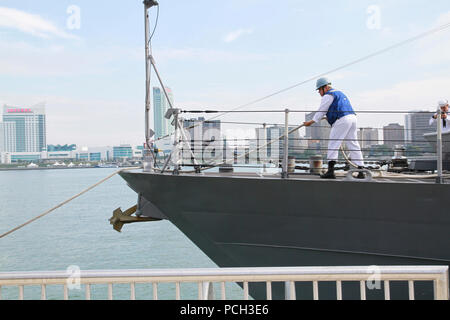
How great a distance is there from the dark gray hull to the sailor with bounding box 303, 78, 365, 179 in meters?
0.56

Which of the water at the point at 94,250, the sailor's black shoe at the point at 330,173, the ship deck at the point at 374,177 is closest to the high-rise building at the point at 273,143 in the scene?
the ship deck at the point at 374,177

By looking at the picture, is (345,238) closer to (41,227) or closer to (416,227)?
(416,227)

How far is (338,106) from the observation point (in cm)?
561

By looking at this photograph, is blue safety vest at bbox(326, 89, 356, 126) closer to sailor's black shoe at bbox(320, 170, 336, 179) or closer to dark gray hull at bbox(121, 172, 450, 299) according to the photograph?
sailor's black shoe at bbox(320, 170, 336, 179)

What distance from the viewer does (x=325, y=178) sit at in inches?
217

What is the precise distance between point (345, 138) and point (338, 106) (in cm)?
47

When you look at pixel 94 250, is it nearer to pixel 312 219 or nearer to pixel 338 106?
pixel 312 219

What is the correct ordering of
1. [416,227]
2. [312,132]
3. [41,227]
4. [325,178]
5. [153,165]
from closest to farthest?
1. [416,227]
2. [325,178]
3. [312,132]
4. [153,165]
5. [41,227]

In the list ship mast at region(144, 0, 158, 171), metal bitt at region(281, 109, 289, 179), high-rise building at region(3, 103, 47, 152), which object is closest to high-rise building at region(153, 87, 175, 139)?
ship mast at region(144, 0, 158, 171)

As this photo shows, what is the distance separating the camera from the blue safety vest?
5605 mm

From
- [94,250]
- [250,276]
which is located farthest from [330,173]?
[94,250]

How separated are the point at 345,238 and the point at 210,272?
2959 millimetres

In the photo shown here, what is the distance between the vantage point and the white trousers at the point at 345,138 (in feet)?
18.4
